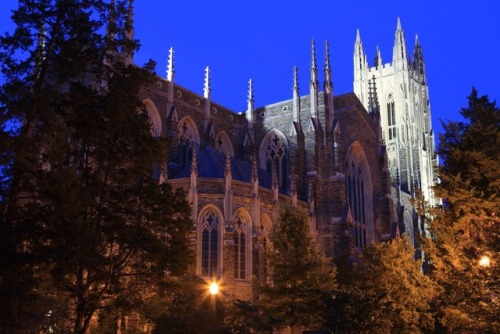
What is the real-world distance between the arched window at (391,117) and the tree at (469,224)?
161 ft

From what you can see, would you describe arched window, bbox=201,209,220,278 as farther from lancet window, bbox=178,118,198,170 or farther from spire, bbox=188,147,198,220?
lancet window, bbox=178,118,198,170

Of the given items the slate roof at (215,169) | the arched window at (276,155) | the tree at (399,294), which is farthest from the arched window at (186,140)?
the tree at (399,294)

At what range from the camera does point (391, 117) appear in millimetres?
75062

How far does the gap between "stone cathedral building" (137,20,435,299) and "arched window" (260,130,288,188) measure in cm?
7

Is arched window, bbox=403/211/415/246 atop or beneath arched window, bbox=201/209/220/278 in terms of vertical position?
atop

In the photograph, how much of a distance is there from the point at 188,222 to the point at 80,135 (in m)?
3.13

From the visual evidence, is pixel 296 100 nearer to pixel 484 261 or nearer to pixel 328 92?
pixel 328 92

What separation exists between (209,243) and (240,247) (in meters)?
1.66

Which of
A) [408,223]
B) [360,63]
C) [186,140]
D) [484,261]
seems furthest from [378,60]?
[484,261]

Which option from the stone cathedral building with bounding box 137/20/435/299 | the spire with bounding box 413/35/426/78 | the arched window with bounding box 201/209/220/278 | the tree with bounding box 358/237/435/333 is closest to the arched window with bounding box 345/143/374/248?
the stone cathedral building with bounding box 137/20/435/299

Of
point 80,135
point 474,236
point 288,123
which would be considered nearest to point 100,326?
point 80,135

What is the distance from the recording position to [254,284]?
2544cm

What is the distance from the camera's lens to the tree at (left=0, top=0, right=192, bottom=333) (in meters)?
12.3

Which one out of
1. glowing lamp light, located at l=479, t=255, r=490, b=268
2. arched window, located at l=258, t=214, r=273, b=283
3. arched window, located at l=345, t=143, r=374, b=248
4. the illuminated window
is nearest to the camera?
glowing lamp light, located at l=479, t=255, r=490, b=268
